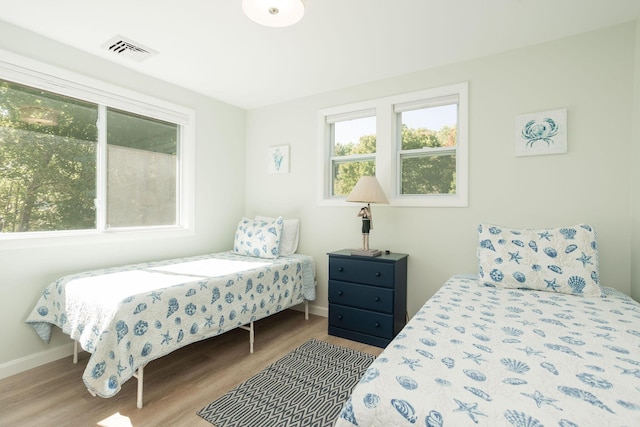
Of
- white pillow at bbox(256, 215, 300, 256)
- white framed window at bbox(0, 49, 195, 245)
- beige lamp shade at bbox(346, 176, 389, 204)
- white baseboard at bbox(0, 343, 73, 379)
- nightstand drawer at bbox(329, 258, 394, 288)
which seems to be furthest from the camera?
white pillow at bbox(256, 215, 300, 256)

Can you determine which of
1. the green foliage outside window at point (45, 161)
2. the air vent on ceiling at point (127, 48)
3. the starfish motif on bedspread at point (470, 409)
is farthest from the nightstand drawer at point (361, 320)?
the air vent on ceiling at point (127, 48)

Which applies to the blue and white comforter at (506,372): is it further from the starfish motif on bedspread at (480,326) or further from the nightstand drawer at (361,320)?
the nightstand drawer at (361,320)

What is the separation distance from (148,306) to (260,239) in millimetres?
1466

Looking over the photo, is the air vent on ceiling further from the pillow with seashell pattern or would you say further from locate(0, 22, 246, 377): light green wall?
the pillow with seashell pattern

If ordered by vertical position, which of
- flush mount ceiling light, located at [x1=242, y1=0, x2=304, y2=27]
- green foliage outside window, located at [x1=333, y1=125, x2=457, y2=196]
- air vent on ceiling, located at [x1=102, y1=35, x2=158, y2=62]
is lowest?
green foliage outside window, located at [x1=333, y1=125, x2=457, y2=196]

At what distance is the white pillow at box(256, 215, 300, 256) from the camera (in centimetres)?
340

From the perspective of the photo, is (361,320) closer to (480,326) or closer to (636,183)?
(480,326)

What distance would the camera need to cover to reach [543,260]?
79.4 inches

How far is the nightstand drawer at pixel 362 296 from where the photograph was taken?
2.60 metres

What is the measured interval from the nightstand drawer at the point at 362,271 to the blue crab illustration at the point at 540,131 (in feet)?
4.63

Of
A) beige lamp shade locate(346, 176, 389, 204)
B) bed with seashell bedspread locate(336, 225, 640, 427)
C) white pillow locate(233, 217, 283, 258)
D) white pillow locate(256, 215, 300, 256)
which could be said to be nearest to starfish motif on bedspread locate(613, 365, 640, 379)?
bed with seashell bedspread locate(336, 225, 640, 427)

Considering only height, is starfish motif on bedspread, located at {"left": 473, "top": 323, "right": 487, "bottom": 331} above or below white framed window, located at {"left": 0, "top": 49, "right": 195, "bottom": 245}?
below

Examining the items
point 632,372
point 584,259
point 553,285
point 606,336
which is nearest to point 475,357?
point 632,372

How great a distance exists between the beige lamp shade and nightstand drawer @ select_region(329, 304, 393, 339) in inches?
37.1
